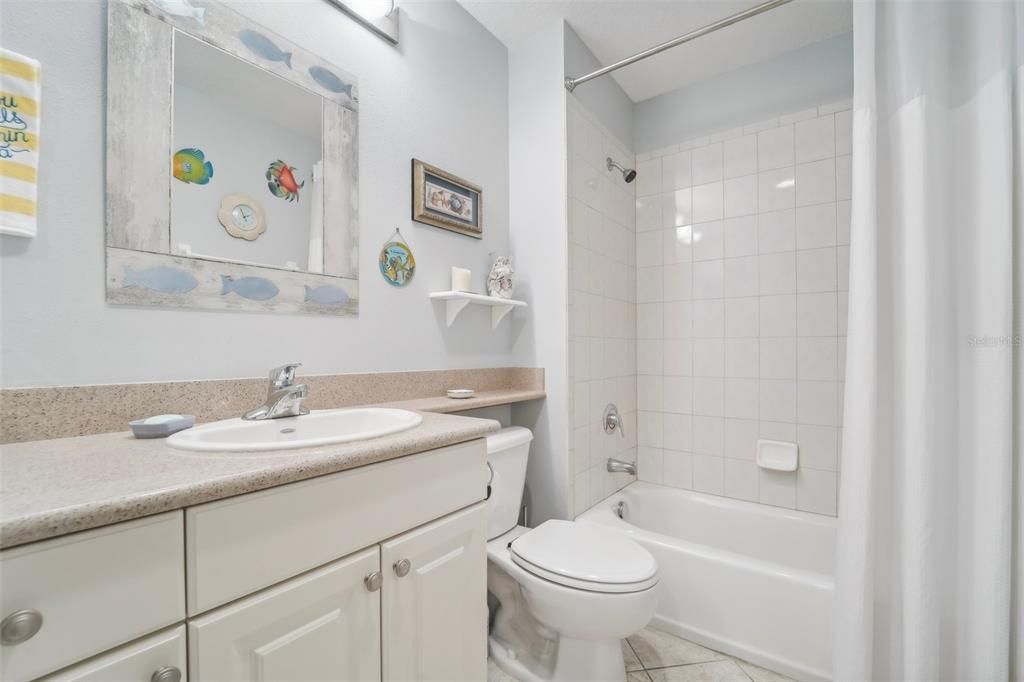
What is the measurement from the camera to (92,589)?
0.53m

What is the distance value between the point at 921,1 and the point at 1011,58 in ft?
0.75

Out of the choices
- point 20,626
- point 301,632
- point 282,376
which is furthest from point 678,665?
point 20,626

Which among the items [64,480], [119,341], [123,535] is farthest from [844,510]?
[119,341]

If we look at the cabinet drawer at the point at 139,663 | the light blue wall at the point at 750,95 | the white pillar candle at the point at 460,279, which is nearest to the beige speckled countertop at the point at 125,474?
the cabinet drawer at the point at 139,663

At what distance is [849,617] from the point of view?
1.01 m

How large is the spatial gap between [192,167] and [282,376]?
56cm

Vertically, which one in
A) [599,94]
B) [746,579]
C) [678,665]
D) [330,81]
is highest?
[599,94]

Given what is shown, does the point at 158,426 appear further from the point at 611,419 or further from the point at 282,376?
the point at 611,419

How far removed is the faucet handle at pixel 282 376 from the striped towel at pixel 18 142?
507mm

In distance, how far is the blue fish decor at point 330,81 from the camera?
1.30 meters

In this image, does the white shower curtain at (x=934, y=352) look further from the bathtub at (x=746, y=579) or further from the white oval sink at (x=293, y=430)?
the white oval sink at (x=293, y=430)

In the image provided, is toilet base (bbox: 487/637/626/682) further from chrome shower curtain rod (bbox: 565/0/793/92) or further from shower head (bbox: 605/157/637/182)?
chrome shower curtain rod (bbox: 565/0/793/92)

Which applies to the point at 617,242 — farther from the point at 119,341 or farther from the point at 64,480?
the point at 64,480

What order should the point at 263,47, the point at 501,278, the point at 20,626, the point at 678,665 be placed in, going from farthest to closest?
1. the point at 501,278
2. the point at 678,665
3. the point at 263,47
4. the point at 20,626
